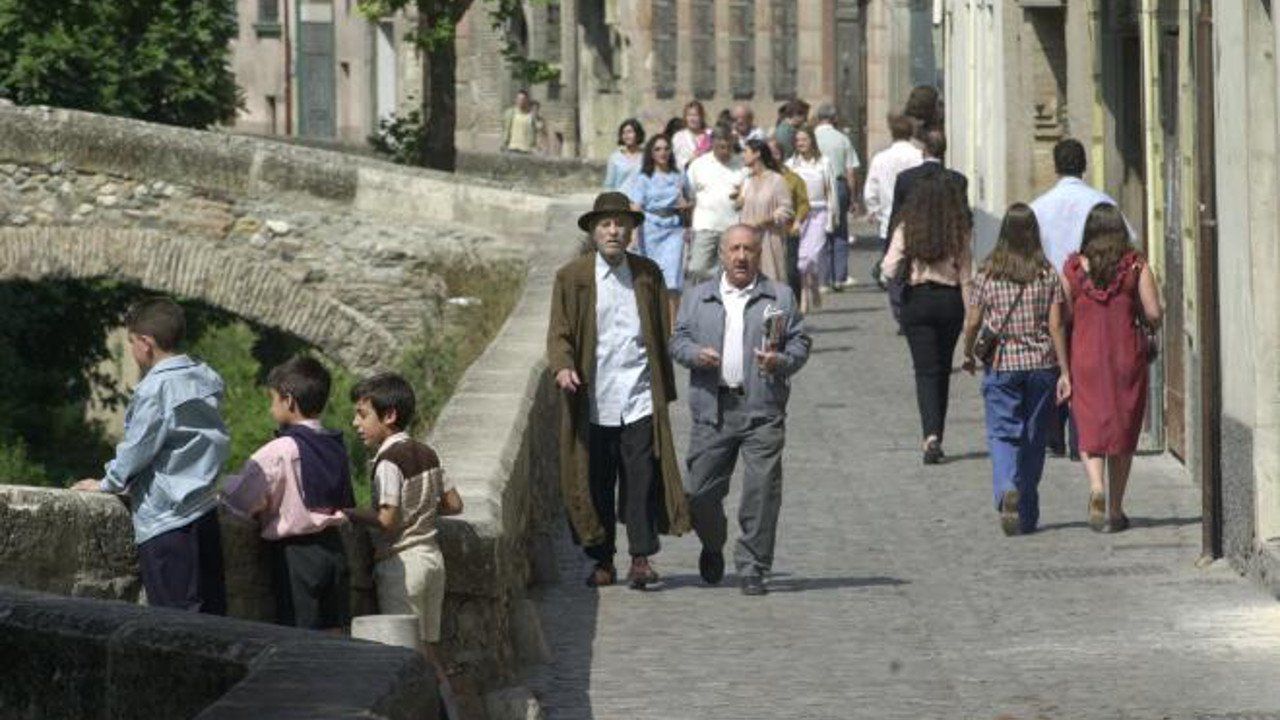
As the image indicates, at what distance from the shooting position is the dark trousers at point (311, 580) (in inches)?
377

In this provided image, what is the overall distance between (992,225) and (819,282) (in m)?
2.21

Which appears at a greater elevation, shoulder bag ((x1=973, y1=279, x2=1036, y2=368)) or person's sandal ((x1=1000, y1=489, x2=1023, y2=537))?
shoulder bag ((x1=973, y1=279, x2=1036, y2=368))

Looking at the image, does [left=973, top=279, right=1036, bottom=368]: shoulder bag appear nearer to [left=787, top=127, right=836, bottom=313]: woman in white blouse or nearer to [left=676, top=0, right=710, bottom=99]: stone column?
[left=787, top=127, right=836, bottom=313]: woman in white blouse

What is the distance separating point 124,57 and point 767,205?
1289 cm

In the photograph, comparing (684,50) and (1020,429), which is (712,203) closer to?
(1020,429)

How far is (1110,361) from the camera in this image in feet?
48.5

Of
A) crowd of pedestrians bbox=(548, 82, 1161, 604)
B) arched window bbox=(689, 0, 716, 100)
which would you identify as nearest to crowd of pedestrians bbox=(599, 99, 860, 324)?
crowd of pedestrians bbox=(548, 82, 1161, 604)

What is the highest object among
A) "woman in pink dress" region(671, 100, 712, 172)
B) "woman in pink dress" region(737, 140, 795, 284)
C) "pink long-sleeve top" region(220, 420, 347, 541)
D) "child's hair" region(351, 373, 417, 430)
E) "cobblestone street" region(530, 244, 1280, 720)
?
"woman in pink dress" region(671, 100, 712, 172)

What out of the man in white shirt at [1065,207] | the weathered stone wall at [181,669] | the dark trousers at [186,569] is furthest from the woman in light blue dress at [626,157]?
the weathered stone wall at [181,669]

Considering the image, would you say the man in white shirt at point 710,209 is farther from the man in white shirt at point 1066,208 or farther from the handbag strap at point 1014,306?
the handbag strap at point 1014,306

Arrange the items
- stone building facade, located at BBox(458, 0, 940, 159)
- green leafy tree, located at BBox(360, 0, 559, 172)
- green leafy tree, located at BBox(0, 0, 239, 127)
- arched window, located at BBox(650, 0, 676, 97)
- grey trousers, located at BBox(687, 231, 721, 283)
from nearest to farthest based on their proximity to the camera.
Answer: grey trousers, located at BBox(687, 231, 721, 283) → green leafy tree, located at BBox(360, 0, 559, 172) → green leafy tree, located at BBox(0, 0, 239, 127) → stone building facade, located at BBox(458, 0, 940, 159) → arched window, located at BBox(650, 0, 676, 97)

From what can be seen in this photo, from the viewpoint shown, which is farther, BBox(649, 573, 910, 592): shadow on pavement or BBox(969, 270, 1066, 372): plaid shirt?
BBox(969, 270, 1066, 372): plaid shirt

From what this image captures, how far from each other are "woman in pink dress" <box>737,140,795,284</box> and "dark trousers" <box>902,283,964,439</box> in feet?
14.8

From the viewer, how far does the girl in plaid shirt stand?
48.6 ft
